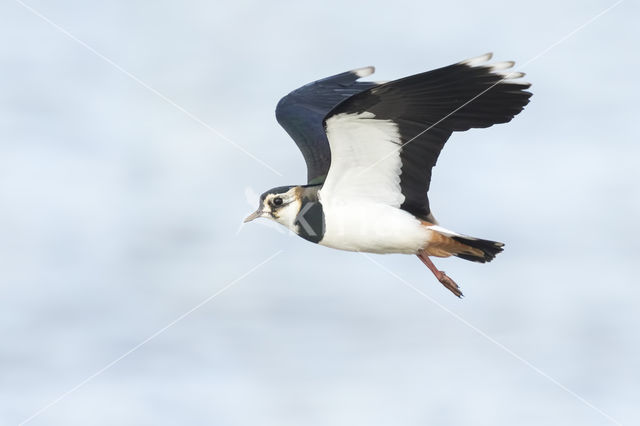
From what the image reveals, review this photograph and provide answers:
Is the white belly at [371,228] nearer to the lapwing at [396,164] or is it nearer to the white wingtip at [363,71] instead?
the lapwing at [396,164]

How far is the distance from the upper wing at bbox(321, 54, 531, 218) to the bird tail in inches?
14.4

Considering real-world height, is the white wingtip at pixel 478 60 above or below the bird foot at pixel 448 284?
above

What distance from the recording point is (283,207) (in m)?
14.3

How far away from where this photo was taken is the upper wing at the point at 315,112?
1556cm

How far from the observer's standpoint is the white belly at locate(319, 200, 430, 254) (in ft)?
45.3

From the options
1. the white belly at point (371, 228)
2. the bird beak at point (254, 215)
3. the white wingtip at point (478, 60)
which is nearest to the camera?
the white wingtip at point (478, 60)

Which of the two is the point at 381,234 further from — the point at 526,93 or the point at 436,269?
the point at 526,93

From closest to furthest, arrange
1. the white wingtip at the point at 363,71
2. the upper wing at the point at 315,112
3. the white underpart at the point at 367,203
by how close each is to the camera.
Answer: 1. the white underpart at the point at 367,203
2. the upper wing at the point at 315,112
3. the white wingtip at the point at 363,71

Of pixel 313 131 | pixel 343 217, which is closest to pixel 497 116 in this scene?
pixel 343 217

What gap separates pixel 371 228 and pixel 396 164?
0.80 meters

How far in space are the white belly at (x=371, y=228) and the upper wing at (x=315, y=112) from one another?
1.04 metres

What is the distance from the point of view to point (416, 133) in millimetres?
13414

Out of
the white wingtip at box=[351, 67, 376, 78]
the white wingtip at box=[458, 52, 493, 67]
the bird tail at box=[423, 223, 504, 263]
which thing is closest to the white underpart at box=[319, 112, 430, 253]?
the bird tail at box=[423, 223, 504, 263]

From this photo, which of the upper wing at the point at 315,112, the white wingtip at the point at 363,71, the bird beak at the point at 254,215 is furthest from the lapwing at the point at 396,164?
the white wingtip at the point at 363,71
